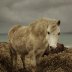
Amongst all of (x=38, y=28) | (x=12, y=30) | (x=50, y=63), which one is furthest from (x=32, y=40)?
(x=50, y=63)

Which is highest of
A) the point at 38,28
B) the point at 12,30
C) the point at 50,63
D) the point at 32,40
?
the point at 38,28

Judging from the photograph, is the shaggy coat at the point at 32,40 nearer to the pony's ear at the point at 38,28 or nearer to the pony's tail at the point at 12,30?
the pony's ear at the point at 38,28

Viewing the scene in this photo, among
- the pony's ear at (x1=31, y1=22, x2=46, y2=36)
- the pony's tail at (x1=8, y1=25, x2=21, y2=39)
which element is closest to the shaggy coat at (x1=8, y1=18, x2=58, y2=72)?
the pony's ear at (x1=31, y1=22, x2=46, y2=36)

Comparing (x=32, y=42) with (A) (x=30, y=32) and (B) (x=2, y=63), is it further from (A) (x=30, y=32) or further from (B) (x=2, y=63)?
(B) (x=2, y=63)

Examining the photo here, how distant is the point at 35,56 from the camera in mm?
12633

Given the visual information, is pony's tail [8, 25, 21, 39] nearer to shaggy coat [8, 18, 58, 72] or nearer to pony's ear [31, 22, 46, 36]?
shaggy coat [8, 18, 58, 72]

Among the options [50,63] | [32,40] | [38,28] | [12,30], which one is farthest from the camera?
[50,63]

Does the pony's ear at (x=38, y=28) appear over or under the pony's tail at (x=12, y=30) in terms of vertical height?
over

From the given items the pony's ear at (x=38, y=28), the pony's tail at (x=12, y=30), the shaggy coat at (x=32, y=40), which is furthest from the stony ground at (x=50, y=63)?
the pony's ear at (x=38, y=28)

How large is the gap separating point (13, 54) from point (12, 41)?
74cm

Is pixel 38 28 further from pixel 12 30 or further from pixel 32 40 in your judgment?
pixel 12 30

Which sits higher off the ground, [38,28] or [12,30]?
[38,28]

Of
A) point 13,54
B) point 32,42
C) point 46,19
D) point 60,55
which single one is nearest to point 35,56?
point 32,42

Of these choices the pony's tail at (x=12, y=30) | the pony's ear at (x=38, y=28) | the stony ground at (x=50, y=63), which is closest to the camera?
the pony's ear at (x=38, y=28)
